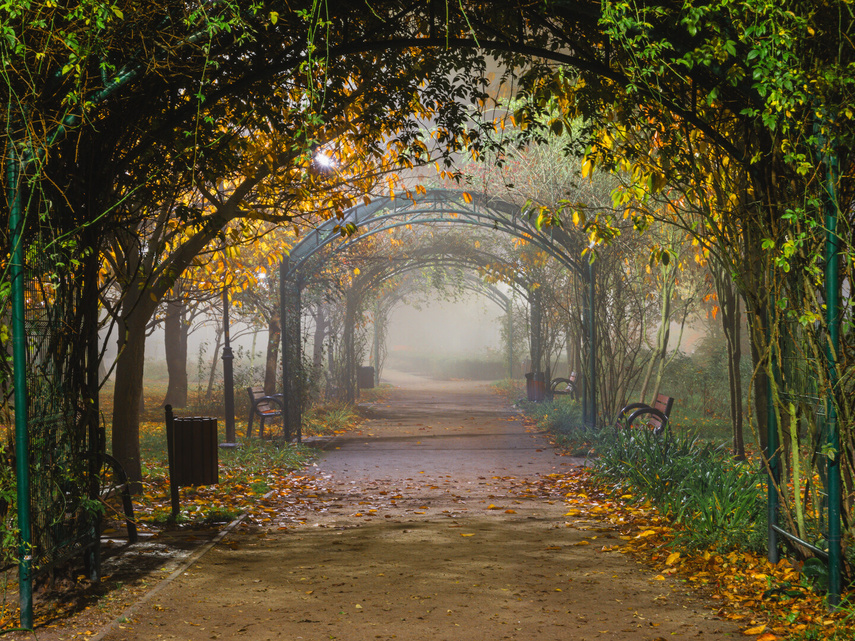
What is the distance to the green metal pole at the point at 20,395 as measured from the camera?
12.8ft

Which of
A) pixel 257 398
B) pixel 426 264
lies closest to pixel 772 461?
pixel 257 398

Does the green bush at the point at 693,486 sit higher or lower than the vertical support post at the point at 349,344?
lower

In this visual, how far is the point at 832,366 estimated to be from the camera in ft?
13.1

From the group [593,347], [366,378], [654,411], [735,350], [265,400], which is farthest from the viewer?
[366,378]

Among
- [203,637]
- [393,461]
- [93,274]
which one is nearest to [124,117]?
[93,274]

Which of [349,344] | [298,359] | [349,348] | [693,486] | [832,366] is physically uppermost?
[349,344]

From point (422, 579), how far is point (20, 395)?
268cm

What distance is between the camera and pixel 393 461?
35.6ft

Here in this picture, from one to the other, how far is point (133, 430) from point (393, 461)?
388cm

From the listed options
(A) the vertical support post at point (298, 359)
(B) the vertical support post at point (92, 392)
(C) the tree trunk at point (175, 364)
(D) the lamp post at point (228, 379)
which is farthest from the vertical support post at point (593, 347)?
(C) the tree trunk at point (175, 364)

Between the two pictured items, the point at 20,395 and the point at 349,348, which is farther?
the point at 349,348

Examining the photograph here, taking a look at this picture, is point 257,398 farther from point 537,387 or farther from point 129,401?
point 537,387

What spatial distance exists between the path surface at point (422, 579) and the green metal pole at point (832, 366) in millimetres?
656

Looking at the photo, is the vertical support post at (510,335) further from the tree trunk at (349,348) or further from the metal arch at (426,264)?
the tree trunk at (349,348)
